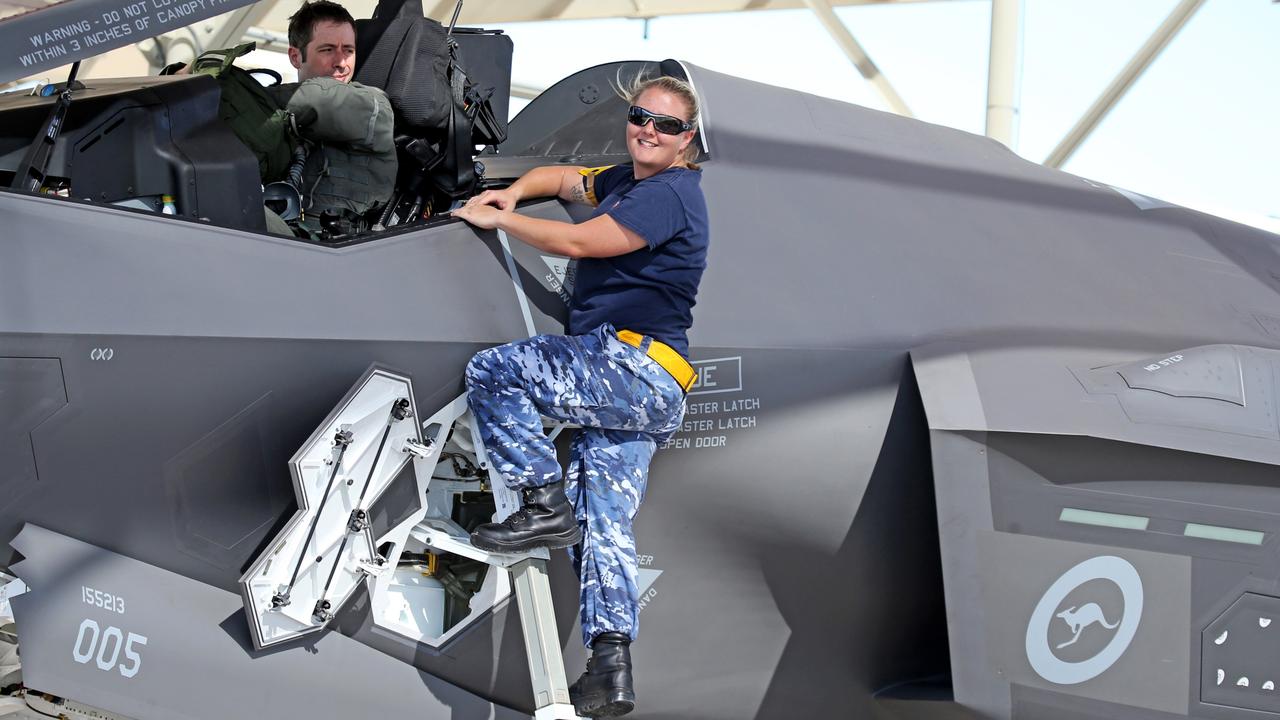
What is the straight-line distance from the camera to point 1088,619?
3.79 metres

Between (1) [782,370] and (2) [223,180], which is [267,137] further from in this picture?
(1) [782,370]

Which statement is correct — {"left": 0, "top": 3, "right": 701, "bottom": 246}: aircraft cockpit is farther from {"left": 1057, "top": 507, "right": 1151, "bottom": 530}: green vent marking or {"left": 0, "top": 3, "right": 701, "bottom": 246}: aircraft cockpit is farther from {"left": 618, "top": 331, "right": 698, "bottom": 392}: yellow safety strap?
{"left": 1057, "top": 507, "right": 1151, "bottom": 530}: green vent marking

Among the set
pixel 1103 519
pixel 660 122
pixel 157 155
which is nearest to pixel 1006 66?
pixel 1103 519

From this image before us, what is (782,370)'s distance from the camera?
373 cm

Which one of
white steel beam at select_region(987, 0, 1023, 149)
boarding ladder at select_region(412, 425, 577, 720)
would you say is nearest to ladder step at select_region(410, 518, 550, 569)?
boarding ladder at select_region(412, 425, 577, 720)

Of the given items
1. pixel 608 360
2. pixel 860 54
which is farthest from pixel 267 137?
pixel 860 54

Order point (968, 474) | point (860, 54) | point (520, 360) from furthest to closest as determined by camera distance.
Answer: point (860, 54) → point (968, 474) → point (520, 360)

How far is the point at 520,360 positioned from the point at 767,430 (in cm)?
88

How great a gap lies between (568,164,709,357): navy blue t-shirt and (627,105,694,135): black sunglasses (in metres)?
0.12

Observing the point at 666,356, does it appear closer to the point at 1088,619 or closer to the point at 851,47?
the point at 1088,619

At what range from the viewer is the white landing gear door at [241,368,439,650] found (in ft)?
10.3

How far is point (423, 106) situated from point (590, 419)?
145cm

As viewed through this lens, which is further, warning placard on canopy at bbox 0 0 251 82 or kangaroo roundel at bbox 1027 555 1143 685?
kangaroo roundel at bbox 1027 555 1143 685

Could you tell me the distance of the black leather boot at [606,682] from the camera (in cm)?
321
